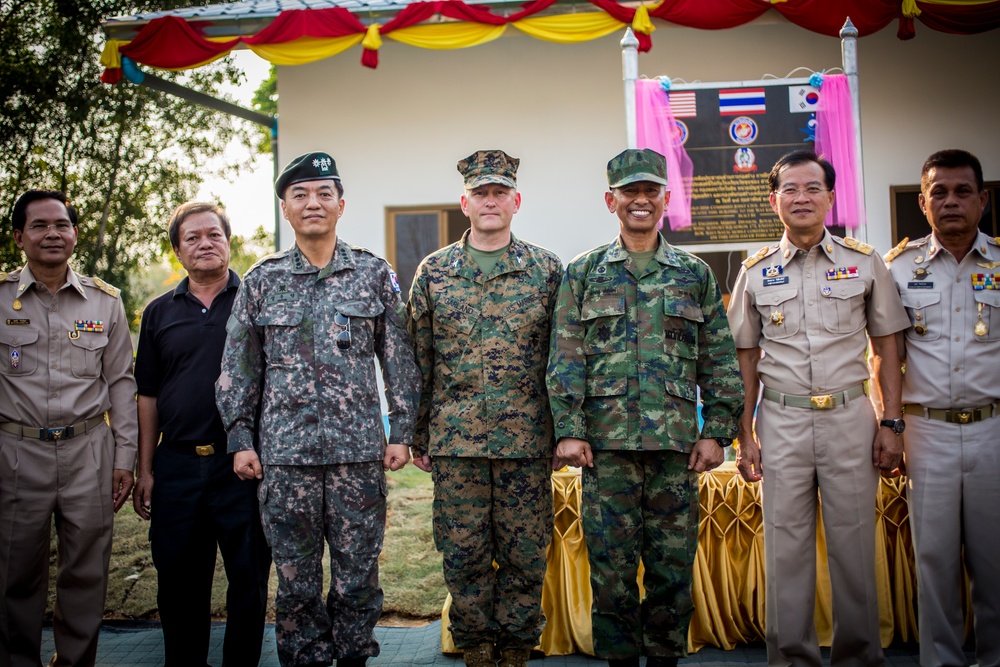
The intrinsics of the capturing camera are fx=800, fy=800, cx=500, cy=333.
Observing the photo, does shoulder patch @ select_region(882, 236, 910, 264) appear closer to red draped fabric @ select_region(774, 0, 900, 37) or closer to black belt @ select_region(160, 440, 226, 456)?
black belt @ select_region(160, 440, 226, 456)

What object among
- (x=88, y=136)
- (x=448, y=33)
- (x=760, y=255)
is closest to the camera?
(x=760, y=255)

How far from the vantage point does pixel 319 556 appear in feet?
10.1

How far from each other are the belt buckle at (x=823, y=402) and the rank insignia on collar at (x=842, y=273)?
482mm

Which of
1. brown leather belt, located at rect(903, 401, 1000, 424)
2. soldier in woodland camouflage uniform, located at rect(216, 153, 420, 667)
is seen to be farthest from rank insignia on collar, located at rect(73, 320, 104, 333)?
brown leather belt, located at rect(903, 401, 1000, 424)

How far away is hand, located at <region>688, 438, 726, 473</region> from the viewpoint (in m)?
3.01

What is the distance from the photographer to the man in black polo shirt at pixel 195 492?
10.7ft

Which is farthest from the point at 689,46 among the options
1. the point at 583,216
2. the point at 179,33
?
the point at 179,33

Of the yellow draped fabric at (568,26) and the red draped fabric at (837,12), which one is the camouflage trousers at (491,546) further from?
the red draped fabric at (837,12)

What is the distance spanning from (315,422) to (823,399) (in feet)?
6.40

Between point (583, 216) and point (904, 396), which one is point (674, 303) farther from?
point (583, 216)

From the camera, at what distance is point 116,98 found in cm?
865

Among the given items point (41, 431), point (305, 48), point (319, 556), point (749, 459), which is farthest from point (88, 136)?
point (749, 459)

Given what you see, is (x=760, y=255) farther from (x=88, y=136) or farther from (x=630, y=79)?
(x=88, y=136)

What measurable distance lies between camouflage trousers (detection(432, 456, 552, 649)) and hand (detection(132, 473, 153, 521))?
128cm
